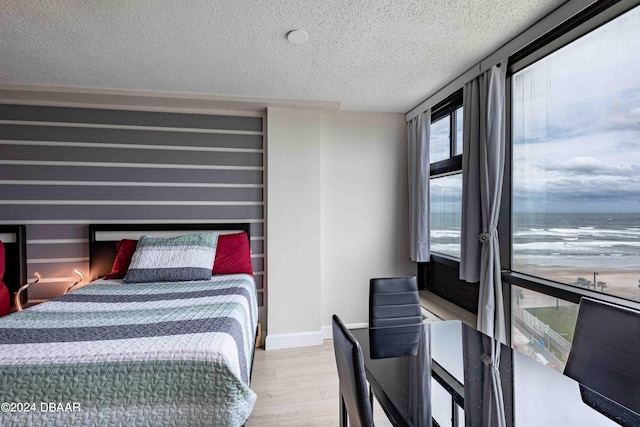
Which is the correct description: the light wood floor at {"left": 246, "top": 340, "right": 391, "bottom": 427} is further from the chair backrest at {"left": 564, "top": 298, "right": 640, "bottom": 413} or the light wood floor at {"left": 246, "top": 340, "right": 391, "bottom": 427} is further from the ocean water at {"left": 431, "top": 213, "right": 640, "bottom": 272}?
the ocean water at {"left": 431, "top": 213, "right": 640, "bottom": 272}

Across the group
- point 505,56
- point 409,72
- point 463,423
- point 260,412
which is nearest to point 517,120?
point 505,56

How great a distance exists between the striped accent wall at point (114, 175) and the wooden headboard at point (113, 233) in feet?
0.24

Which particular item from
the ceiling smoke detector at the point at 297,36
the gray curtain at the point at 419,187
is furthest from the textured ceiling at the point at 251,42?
the gray curtain at the point at 419,187

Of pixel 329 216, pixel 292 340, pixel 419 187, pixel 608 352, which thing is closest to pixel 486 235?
pixel 608 352

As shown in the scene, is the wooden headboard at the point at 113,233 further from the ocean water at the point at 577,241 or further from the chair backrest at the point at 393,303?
the ocean water at the point at 577,241

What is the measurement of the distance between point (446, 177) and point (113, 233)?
344 centimetres

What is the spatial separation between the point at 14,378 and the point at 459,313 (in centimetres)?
305

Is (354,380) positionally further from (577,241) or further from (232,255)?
(232,255)

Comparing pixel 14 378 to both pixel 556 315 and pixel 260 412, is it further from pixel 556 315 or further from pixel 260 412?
pixel 556 315

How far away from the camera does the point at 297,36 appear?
6.59ft

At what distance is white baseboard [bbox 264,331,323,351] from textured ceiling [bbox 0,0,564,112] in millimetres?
2449

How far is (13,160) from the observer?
2.88m

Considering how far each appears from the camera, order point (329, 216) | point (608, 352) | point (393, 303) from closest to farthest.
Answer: point (608, 352) → point (393, 303) → point (329, 216)

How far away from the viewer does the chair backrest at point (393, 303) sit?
75.6 inches
